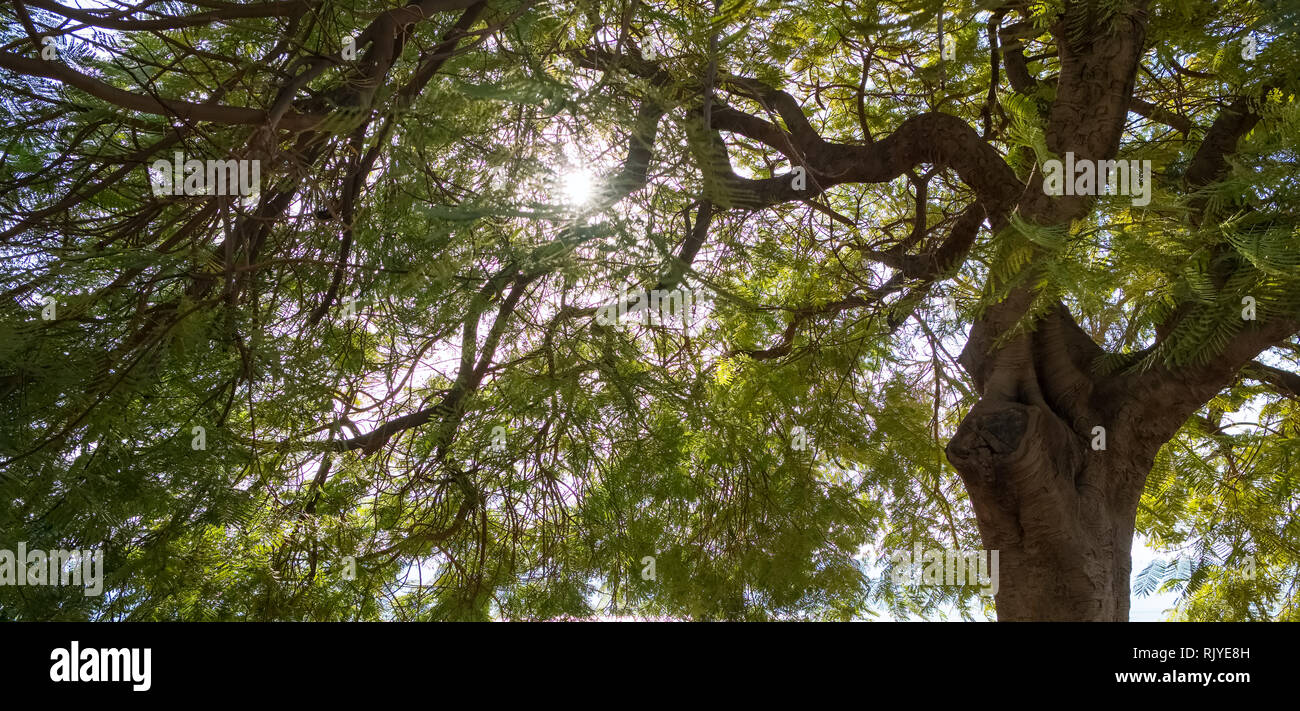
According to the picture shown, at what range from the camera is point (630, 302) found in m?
2.20

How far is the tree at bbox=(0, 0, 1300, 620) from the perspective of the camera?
1.89 m

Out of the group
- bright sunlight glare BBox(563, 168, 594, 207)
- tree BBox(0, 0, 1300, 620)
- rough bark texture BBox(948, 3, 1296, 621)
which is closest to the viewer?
bright sunlight glare BBox(563, 168, 594, 207)

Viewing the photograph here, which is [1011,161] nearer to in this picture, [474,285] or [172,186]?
[474,285]

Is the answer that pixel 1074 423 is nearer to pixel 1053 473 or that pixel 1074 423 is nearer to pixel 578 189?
pixel 1053 473

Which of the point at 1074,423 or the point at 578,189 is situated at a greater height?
the point at 578,189

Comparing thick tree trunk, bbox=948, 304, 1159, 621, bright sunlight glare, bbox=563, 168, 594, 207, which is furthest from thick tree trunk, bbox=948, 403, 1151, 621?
bright sunlight glare, bbox=563, 168, 594, 207

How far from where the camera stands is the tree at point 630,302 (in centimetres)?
189

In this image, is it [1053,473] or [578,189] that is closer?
[578,189]

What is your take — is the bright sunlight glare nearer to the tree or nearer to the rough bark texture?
the tree

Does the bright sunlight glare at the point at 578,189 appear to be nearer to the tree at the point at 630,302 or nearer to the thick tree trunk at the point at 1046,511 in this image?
the tree at the point at 630,302

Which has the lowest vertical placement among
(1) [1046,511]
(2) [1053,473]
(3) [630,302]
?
(1) [1046,511]

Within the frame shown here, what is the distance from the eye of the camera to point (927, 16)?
5.53ft

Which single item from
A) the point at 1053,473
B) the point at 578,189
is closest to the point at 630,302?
the point at 578,189

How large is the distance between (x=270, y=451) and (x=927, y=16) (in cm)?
229
